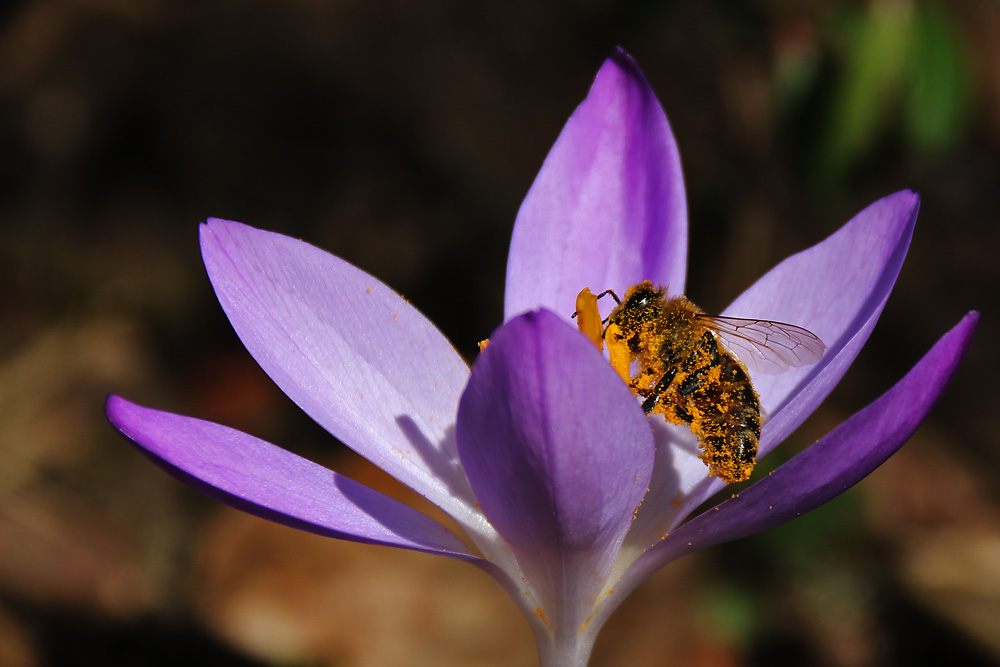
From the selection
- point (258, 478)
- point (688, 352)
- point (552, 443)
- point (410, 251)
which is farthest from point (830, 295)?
point (410, 251)

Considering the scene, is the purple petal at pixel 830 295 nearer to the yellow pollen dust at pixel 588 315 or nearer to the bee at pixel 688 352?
the bee at pixel 688 352

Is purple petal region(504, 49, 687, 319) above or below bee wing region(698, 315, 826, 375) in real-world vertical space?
above

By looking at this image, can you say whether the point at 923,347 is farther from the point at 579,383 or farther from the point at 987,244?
the point at 579,383

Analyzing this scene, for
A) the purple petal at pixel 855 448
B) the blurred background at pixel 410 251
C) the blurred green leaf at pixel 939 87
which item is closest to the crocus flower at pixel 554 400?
the purple petal at pixel 855 448

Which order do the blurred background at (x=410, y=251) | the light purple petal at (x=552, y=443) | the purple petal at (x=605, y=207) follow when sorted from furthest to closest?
the blurred background at (x=410, y=251) < the purple petal at (x=605, y=207) < the light purple petal at (x=552, y=443)

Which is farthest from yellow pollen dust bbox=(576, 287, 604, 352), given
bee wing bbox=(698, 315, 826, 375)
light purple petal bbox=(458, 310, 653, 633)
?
light purple petal bbox=(458, 310, 653, 633)

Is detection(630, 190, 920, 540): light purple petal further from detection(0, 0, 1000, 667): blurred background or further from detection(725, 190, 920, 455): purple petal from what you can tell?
detection(0, 0, 1000, 667): blurred background
